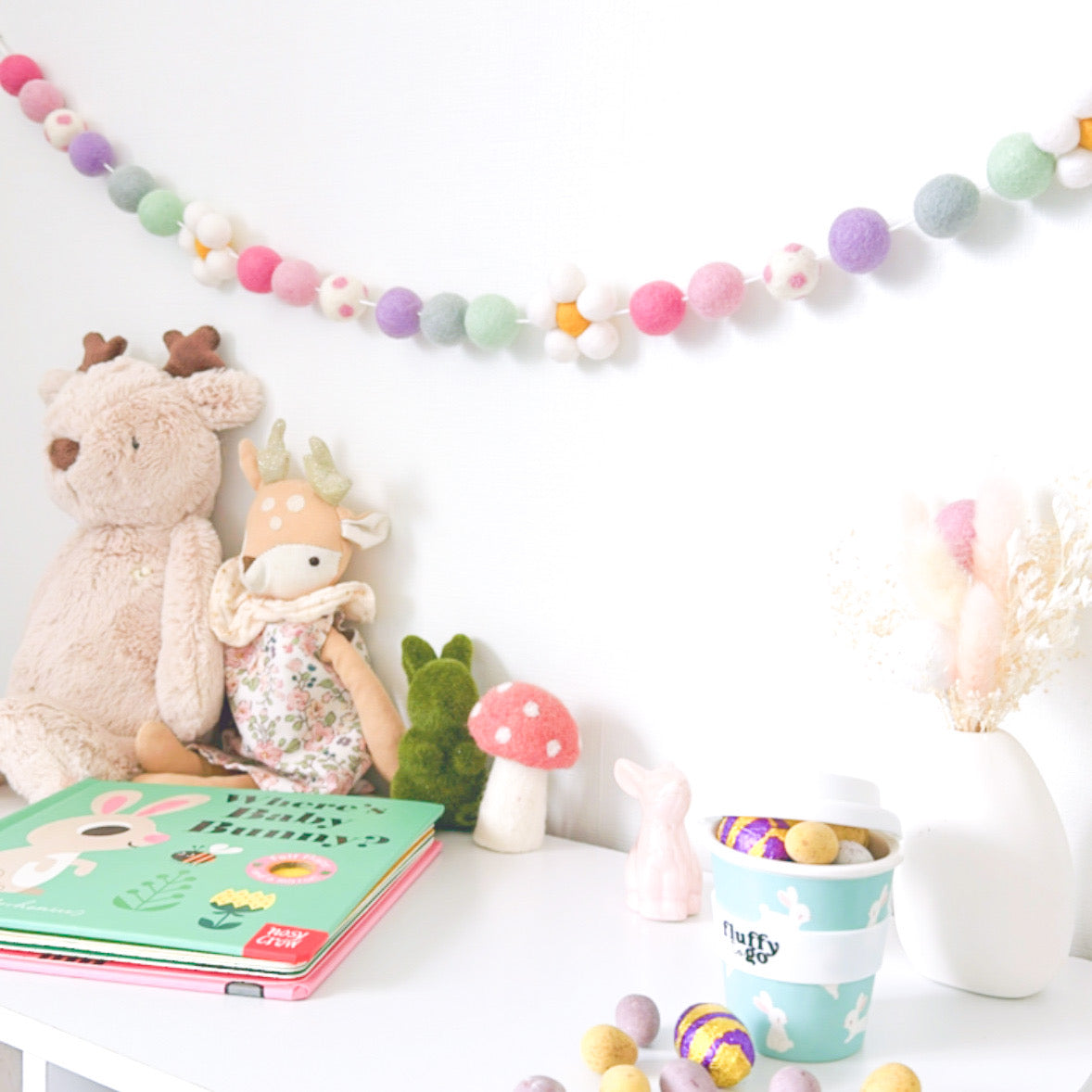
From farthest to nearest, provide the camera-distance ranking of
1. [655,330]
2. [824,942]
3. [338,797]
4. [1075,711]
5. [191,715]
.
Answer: [191,715]
[338,797]
[655,330]
[1075,711]
[824,942]

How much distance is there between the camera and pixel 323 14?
1.16m

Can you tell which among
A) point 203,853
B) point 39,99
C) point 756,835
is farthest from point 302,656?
point 39,99

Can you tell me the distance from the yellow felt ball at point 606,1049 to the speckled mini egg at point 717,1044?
0.12 ft

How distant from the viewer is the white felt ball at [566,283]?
3.31 ft

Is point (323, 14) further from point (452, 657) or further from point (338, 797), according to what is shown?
point (338, 797)

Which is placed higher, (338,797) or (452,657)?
(452,657)

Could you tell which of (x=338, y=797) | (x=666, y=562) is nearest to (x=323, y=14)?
(x=666, y=562)

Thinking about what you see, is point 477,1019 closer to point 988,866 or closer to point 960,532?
point 988,866

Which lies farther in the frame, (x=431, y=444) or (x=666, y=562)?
(x=431, y=444)

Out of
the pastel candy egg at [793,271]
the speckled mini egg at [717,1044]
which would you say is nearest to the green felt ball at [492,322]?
the pastel candy egg at [793,271]

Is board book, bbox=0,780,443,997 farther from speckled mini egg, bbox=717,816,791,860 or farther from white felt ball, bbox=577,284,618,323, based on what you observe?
white felt ball, bbox=577,284,618,323

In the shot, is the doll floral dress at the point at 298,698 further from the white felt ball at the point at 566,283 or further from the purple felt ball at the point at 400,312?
the white felt ball at the point at 566,283

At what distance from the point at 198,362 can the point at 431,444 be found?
314 millimetres

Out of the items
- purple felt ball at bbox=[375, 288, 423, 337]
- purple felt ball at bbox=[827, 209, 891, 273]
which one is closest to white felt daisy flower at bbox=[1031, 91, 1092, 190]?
purple felt ball at bbox=[827, 209, 891, 273]
